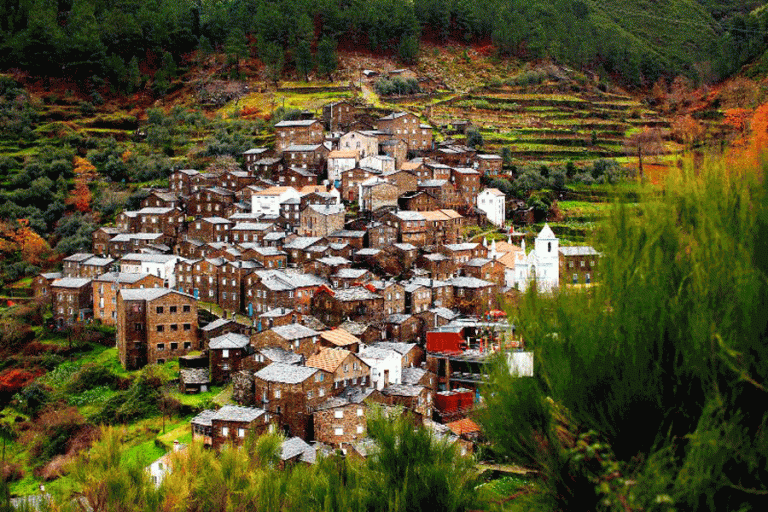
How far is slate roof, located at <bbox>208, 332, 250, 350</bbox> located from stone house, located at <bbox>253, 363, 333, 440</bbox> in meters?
4.06

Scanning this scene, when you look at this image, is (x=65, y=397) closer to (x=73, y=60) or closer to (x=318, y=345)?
(x=318, y=345)

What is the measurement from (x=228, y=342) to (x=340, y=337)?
15.8 ft

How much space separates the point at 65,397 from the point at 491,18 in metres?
62.6

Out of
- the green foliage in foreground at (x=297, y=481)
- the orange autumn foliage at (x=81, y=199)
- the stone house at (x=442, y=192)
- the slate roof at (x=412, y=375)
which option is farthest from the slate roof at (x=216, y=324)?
the orange autumn foliage at (x=81, y=199)

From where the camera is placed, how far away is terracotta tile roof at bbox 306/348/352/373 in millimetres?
28281

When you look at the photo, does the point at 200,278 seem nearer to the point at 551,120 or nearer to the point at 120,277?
the point at 120,277

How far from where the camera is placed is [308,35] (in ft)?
238

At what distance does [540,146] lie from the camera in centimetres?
5609

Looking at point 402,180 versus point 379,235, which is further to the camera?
point 402,180

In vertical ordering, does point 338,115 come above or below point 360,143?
above

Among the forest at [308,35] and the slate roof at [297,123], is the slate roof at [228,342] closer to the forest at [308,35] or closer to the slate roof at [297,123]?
the slate roof at [297,123]

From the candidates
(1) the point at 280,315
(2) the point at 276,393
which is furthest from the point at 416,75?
(2) the point at 276,393

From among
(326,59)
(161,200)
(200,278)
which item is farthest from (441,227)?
(326,59)

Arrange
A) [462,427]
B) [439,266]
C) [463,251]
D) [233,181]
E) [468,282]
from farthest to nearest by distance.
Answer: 1. [233,181]
2. [463,251]
3. [439,266]
4. [468,282]
5. [462,427]
